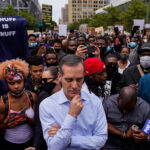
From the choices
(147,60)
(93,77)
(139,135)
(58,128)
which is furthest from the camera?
(147,60)

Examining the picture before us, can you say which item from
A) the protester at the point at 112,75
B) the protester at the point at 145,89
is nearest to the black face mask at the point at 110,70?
the protester at the point at 112,75

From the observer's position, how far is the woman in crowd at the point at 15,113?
7.89 ft

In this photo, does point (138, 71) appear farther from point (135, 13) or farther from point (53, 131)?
point (135, 13)

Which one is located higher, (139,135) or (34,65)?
(34,65)

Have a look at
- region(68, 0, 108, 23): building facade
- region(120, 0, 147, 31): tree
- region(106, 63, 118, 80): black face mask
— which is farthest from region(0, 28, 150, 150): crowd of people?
region(68, 0, 108, 23): building facade

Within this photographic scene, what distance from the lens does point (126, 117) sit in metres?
2.62

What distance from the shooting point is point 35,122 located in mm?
2406

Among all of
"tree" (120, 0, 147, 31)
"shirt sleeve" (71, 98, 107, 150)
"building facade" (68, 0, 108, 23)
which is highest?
"building facade" (68, 0, 108, 23)

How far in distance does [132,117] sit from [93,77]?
0.72m

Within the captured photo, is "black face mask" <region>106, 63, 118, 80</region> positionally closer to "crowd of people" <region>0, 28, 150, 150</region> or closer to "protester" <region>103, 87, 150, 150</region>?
"crowd of people" <region>0, 28, 150, 150</region>

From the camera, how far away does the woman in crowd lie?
2.40m

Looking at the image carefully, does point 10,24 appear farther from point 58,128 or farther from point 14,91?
point 58,128

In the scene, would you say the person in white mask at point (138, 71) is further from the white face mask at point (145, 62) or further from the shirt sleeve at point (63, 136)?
the shirt sleeve at point (63, 136)

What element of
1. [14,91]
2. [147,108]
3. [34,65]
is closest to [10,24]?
[34,65]
